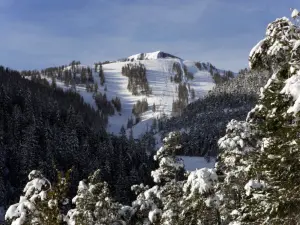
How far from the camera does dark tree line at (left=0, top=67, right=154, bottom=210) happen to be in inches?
3051

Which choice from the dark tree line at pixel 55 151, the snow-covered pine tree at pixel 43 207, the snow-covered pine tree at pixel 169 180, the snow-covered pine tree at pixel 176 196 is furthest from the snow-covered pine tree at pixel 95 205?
the dark tree line at pixel 55 151

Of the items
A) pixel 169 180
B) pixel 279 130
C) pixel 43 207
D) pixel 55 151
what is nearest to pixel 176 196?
pixel 169 180

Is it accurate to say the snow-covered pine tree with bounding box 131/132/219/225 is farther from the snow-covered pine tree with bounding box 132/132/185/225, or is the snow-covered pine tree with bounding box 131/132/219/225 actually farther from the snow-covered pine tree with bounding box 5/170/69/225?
the snow-covered pine tree with bounding box 5/170/69/225

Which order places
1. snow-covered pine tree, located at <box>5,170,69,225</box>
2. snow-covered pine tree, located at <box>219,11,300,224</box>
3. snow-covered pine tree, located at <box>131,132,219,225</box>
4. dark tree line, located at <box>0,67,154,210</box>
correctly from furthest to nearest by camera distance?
dark tree line, located at <box>0,67,154,210</box>, snow-covered pine tree, located at <box>131,132,219,225</box>, snow-covered pine tree, located at <box>5,170,69,225</box>, snow-covered pine tree, located at <box>219,11,300,224</box>

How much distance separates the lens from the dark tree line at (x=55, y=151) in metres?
77.5

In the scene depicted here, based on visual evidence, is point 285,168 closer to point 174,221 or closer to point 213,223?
point 213,223

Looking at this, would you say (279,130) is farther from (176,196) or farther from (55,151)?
(55,151)

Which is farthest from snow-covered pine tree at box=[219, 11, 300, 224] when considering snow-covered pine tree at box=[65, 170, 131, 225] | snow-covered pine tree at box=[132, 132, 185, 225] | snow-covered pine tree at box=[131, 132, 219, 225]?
snow-covered pine tree at box=[65, 170, 131, 225]

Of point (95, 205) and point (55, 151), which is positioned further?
point (55, 151)

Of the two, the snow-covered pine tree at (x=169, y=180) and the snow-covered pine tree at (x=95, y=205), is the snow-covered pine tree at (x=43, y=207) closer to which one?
the snow-covered pine tree at (x=169, y=180)

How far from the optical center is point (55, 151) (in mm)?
86312

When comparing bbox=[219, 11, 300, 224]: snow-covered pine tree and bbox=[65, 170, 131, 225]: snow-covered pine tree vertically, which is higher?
bbox=[219, 11, 300, 224]: snow-covered pine tree

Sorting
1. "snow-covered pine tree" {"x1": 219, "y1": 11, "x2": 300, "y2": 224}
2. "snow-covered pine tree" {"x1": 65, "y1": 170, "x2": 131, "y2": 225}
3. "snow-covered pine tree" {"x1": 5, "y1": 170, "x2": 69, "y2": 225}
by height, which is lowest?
"snow-covered pine tree" {"x1": 65, "y1": 170, "x2": 131, "y2": 225}

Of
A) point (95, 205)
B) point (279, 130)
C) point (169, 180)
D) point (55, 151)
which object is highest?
point (279, 130)
